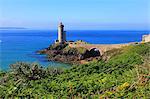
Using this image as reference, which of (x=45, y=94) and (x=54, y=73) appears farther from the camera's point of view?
(x=54, y=73)

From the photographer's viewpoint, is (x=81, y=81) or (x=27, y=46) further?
(x=27, y=46)

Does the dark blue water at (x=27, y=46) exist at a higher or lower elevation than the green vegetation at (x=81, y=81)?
lower

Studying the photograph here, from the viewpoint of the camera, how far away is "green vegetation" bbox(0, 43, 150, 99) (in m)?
7.36

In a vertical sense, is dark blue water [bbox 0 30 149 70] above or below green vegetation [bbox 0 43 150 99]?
below

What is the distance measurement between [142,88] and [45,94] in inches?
68.7

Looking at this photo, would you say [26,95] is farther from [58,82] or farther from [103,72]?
[103,72]

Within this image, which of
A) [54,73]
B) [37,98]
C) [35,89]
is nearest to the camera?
[37,98]

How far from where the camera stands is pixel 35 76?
9680 millimetres

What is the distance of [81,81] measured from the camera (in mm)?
8430

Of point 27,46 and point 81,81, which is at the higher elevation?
point 81,81

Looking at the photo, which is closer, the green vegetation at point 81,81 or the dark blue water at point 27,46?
the green vegetation at point 81,81

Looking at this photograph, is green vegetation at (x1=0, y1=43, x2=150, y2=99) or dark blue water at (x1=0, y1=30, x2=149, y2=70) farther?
dark blue water at (x1=0, y1=30, x2=149, y2=70)

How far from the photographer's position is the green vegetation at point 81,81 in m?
7.36

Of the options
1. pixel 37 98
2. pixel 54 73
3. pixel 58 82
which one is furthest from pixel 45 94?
pixel 54 73
